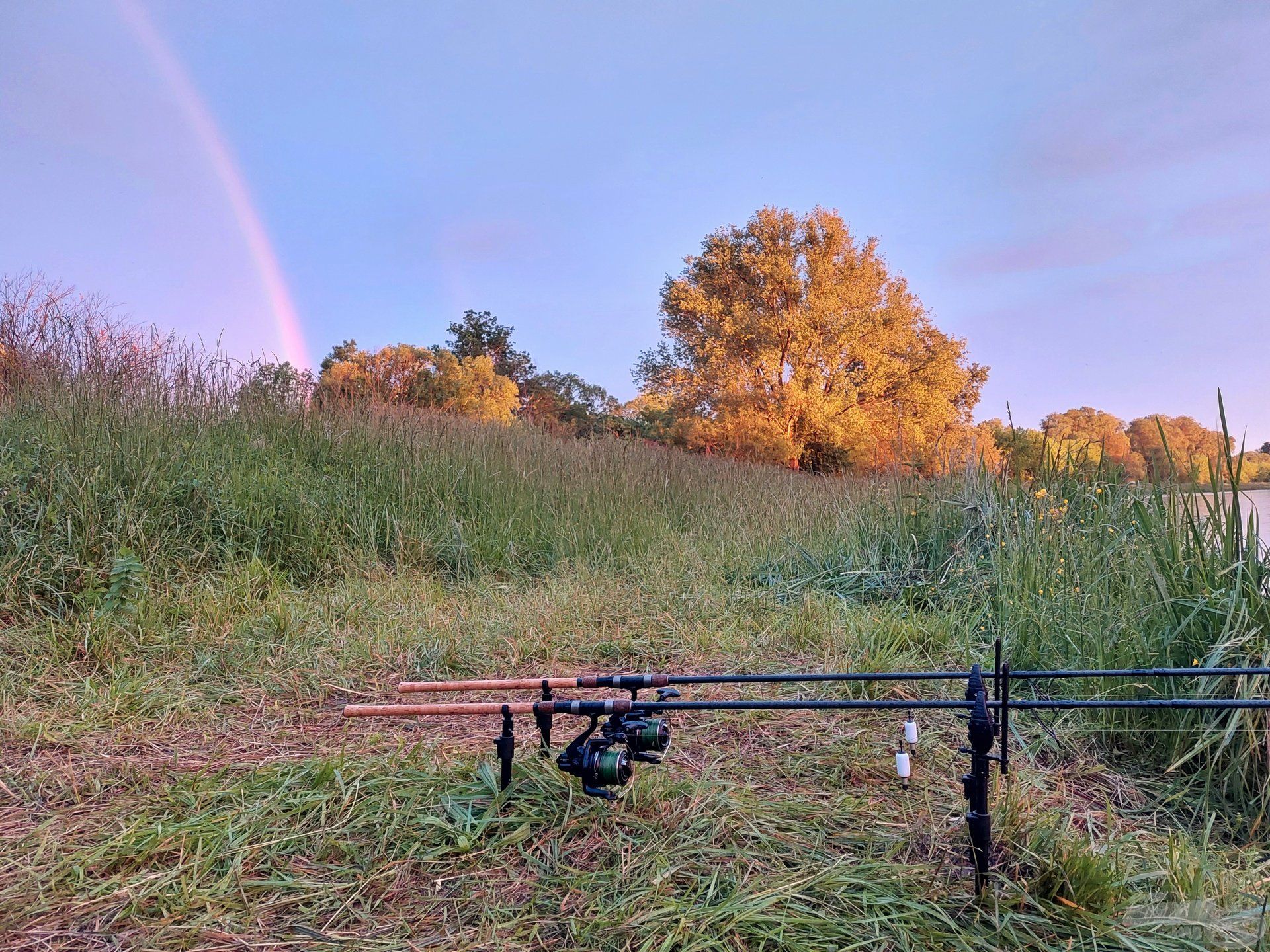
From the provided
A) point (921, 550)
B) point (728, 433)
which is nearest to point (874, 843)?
point (921, 550)

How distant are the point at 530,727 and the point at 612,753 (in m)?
0.82

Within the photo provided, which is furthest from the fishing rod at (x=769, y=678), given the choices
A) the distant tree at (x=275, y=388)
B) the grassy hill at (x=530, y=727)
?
the distant tree at (x=275, y=388)

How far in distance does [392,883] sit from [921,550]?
370cm

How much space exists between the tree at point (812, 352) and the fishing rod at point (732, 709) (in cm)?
1632

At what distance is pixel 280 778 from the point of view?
1945 millimetres

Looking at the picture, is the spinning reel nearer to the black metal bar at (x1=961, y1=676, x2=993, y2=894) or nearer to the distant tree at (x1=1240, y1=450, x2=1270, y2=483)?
the black metal bar at (x1=961, y1=676, x2=993, y2=894)

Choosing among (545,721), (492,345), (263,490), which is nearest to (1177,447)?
(545,721)

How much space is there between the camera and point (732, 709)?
64.6 inches

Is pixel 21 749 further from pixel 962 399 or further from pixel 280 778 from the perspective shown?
pixel 962 399

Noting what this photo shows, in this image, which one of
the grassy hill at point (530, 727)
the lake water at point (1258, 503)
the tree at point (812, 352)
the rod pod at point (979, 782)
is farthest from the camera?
the tree at point (812, 352)

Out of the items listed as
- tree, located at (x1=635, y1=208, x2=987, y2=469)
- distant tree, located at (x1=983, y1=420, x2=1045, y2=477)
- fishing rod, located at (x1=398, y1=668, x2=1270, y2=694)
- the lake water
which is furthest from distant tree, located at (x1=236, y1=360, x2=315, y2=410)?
tree, located at (x1=635, y1=208, x2=987, y2=469)

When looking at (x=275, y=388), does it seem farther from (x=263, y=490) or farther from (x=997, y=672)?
(x=997, y=672)

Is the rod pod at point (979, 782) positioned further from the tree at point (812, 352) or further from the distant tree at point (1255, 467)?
the tree at point (812, 352)

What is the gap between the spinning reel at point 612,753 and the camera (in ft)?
5.49
